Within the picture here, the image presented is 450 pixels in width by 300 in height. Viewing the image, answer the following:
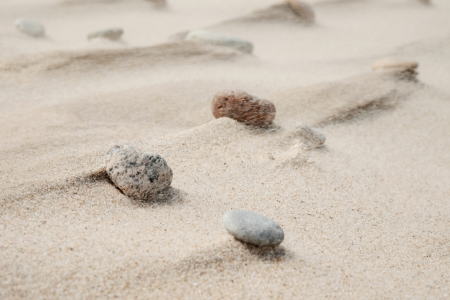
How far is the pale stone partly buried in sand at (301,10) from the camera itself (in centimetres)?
585

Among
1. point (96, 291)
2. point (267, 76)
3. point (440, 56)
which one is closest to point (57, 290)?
point (96, 291)

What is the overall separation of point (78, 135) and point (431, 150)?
2542 millimetres

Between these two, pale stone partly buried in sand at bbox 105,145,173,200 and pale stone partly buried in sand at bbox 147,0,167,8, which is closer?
pale stone partly buried in sand at bbox 105,145,173,200

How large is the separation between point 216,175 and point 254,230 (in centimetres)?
68

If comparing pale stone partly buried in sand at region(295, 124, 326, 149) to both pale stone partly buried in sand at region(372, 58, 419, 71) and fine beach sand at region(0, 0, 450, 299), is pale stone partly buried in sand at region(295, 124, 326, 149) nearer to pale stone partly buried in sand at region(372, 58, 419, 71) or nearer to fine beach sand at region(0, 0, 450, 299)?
fine beach sand at region(0, 0, 450, 299)

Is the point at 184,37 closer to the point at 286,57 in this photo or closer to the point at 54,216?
the point at 286,57

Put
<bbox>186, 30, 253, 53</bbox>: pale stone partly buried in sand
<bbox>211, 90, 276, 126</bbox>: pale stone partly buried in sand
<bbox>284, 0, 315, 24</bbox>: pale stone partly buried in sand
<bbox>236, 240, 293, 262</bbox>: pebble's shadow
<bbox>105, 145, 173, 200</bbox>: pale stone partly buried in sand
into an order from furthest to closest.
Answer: <bbox>284, 0, 315, 24</bbox>: pale stone partly buried in sand
<bbox>186, 30, 253, 53</bbox>: pale stone partly buried in sand
<bbox>211, 90, 276, 126</bbox>: pale stone partly buried in sand
<bbox>105, 145, 173, 200</bbox>: pale stone partly buried in sand
<bbox>236, 240, 293, 262</bbox>: pebble's shadow

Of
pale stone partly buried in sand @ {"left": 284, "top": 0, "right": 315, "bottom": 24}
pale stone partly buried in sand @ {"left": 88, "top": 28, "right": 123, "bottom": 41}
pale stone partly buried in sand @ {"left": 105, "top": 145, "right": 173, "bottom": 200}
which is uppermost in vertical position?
pale stone partly buried in sand @ {"left": 284, "top": 0, "right": 315, "bottom": 24}

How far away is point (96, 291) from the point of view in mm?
1248

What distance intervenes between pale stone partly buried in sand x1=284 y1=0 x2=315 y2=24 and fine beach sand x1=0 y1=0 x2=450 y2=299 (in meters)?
1.30

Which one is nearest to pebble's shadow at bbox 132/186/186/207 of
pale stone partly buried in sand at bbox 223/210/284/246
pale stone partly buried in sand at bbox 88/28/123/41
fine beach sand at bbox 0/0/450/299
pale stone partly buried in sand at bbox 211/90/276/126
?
fine beach sand at bbox 0/0/450/299

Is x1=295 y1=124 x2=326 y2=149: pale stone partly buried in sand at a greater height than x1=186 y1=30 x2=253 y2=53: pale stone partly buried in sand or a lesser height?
lesser

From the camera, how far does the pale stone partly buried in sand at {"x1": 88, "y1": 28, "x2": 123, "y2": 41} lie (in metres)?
4.67

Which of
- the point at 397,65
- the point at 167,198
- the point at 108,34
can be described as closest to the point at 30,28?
the point at 108,34
